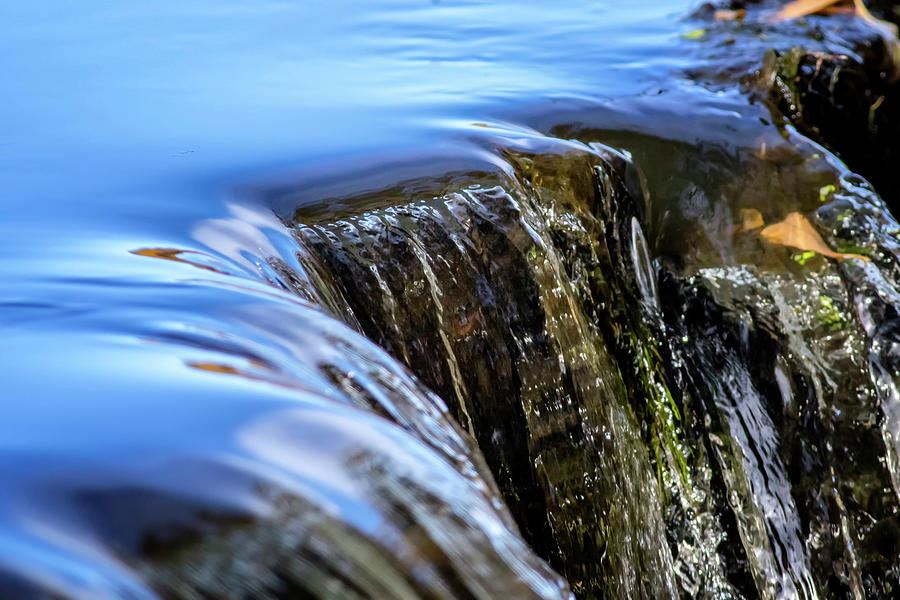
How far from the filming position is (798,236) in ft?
7.11

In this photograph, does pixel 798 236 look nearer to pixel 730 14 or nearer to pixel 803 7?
pixel 730 14

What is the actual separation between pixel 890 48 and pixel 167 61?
89.7 inches

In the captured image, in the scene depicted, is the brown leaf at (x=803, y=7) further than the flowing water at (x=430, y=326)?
Yes

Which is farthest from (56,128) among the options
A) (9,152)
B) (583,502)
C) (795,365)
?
(795,365)

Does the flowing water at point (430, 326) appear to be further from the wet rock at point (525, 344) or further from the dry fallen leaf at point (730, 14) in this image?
the dry fallen leaf at point (730, 14)

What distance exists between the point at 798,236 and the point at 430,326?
3.34 ft

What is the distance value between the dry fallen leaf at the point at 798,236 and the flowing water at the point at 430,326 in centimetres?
2

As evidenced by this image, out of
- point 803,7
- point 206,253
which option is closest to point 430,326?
point 206,253

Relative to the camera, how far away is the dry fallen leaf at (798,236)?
7.07 feet

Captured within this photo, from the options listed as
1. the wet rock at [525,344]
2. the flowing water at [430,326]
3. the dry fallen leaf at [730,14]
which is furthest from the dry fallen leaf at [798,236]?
the dry fallen leaf at [730,14]

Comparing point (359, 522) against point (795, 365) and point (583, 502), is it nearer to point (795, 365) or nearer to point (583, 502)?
point (583, 502)

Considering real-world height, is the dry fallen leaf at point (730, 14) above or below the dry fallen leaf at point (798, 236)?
above

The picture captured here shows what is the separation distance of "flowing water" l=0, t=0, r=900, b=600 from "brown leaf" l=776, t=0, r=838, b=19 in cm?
39

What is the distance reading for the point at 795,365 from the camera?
2090 millimetres
